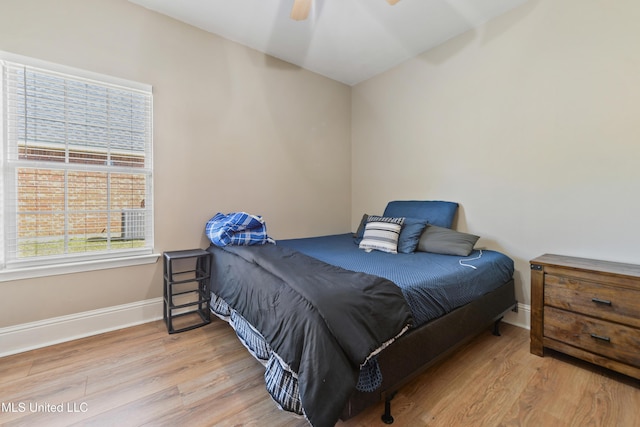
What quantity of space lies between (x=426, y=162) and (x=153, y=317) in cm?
312

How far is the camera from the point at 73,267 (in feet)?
6.69

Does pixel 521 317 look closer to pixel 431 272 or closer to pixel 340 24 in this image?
pixel 431 272

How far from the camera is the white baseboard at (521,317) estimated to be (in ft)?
7.55

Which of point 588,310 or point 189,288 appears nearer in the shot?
point 588,310

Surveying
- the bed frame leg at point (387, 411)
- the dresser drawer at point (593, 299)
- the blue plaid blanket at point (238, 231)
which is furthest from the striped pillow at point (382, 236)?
the bed frame leg at point (387, 411)

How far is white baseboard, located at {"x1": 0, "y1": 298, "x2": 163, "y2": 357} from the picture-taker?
186cm

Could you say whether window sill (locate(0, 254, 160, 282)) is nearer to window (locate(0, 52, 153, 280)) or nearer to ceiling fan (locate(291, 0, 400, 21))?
window (locate(0, 52, 153, 280))

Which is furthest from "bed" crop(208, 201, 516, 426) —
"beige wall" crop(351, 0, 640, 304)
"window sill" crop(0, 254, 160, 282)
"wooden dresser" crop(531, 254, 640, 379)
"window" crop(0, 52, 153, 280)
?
"window" crop(0, 52, 153, 280)

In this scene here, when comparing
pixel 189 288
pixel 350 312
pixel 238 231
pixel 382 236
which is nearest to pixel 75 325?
pixel 189 288

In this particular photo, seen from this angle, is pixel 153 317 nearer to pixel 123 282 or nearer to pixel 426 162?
pixel 123 282

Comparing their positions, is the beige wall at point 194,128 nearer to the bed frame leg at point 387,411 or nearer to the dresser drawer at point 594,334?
the bed frame leg at point 387,411

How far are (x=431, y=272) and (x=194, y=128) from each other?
239 centimetres

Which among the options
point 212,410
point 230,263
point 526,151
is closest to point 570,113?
point 526,151

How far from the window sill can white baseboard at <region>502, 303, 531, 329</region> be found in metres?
3.19
